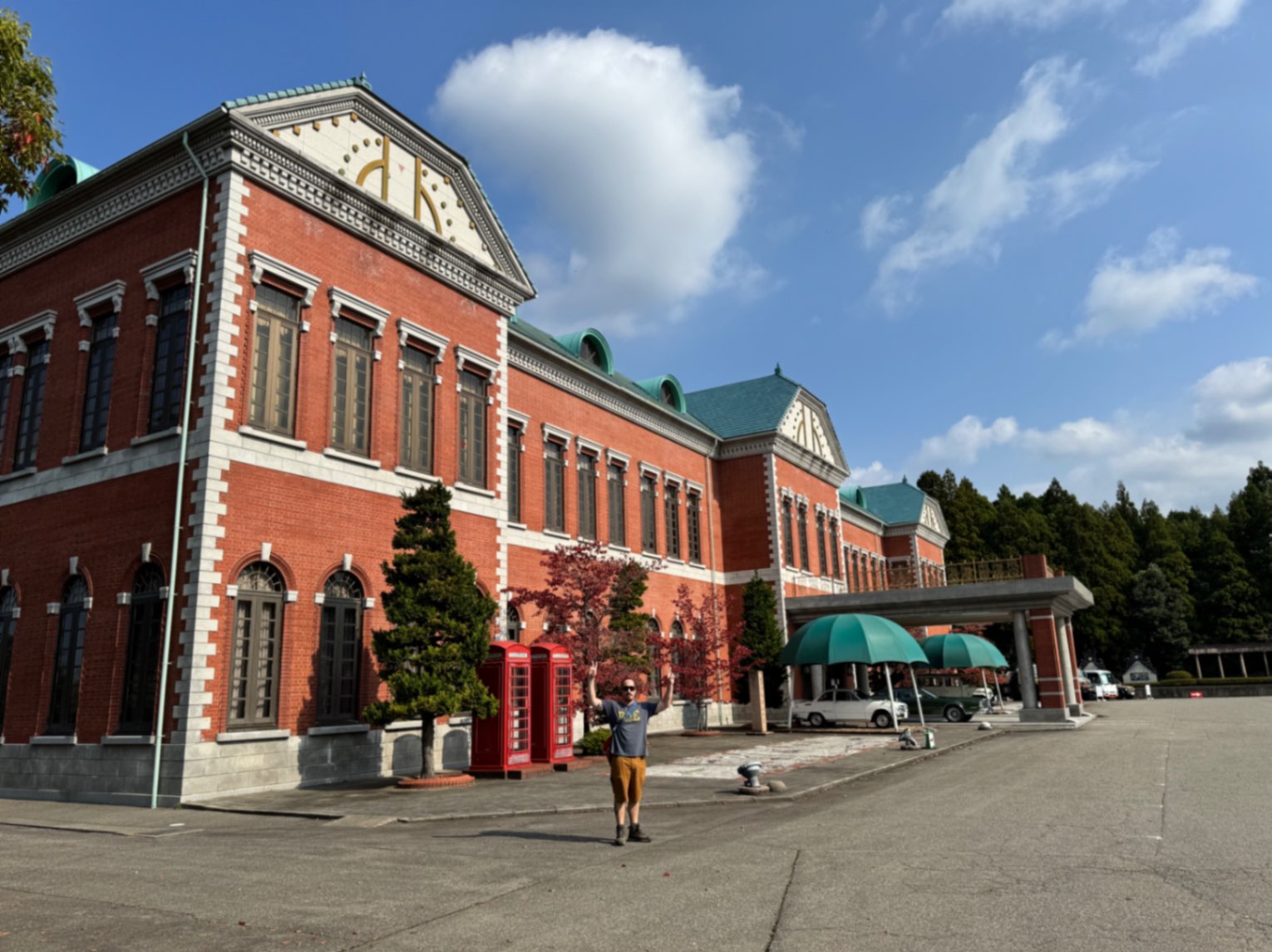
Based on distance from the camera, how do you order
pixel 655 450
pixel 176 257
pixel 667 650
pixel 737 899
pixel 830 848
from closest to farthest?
pixel 737 899, pixel 830 848, pixel 176 257, pixel 667 650, pixel 655 450

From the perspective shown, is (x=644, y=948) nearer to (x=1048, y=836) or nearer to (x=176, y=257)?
(x=1048, y=836)

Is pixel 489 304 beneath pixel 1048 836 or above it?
above

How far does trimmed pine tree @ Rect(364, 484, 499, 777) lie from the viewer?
599 inches

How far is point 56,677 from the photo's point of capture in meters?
16.7

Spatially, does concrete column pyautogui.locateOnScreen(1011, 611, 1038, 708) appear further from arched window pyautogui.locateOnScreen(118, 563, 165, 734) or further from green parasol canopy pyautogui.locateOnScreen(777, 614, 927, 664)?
arched window pyautogui.locateOnScreen(118, 563, 165, 734)

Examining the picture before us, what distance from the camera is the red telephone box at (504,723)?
16.9m

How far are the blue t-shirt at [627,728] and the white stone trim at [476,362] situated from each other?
12.8 m

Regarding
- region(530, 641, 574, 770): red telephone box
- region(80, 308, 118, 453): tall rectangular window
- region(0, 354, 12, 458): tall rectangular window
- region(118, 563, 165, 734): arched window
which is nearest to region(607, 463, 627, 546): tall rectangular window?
region(530, 641, 574, 770): red telephone box

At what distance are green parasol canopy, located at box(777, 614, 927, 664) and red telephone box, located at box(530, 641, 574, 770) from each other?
11.1 m

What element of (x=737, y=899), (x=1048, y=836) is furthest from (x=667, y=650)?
(x=737, y=899)

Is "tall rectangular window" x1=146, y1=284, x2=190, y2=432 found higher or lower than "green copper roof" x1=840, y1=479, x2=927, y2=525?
lower

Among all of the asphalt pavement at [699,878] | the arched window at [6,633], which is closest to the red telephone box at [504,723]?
the asphalt pavement at [699,878]

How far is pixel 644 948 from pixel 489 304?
18.6 m

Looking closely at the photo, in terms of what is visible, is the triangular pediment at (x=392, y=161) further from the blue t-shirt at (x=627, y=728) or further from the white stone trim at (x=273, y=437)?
the blue t-shirt at (x=627, y=728)
